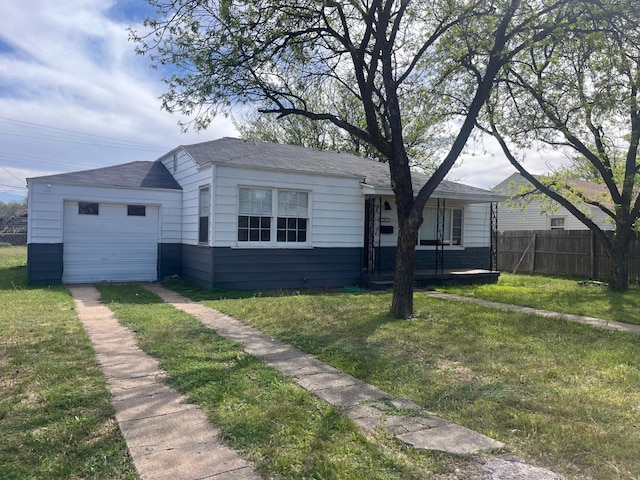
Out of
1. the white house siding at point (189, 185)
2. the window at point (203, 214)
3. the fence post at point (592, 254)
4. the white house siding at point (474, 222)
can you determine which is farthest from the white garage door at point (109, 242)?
the fence post at point (592, 254)

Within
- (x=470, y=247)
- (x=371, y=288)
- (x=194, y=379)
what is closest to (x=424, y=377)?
(x=194, y=379)

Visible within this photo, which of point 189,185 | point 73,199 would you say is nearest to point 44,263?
point 73,199

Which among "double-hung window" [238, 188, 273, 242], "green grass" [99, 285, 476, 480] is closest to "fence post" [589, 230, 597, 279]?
"double-hung window" [238, 188, 273, 242]

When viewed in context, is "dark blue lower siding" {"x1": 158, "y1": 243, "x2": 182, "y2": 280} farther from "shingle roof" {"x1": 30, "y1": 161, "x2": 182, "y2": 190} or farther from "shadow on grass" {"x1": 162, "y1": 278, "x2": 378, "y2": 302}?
"shingle roof" {"x1": 30, "y1": 161, "x2": 182, "y2": 190}

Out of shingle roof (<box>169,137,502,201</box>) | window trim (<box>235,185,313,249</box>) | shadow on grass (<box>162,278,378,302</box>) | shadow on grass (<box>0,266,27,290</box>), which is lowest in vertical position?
shadow on grass (<box>162,278,378,302</box>)

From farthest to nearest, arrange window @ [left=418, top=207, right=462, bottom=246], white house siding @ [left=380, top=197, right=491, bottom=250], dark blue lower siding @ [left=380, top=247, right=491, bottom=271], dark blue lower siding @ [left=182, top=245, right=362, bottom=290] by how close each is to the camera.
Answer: white house siding @ [left=380, top=197, right=491, bottom=250], window @ [left=418, top=207, right=462, bottom=246], dark blue lower siding @ [left=380, top=247, right=491, bottom=271], dark blue lower siding @ [left=182, top=245, right=362, bottom=290]

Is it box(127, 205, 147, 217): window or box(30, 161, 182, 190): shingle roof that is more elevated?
box(30, 161, 182, 190): shingle roof

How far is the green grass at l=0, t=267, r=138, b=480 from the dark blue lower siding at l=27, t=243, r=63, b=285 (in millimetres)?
4902

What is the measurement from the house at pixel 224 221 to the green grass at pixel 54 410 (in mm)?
4914

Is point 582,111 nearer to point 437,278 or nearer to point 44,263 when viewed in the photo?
point 437,278

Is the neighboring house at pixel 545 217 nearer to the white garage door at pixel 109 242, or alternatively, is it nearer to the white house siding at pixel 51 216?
the white garage door at pixel 109 242

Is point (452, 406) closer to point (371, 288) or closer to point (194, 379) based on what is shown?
point (194, 379)

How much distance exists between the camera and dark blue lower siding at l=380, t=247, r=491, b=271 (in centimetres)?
1385

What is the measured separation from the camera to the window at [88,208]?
11969 mm
